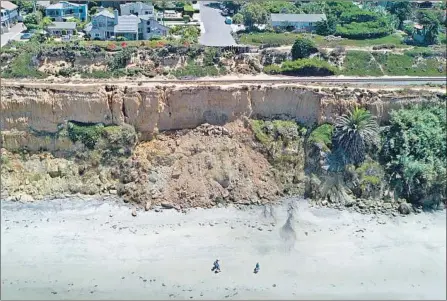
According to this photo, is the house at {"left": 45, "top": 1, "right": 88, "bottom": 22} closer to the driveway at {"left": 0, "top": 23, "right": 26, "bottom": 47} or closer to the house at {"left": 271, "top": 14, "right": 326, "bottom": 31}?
the driveway at {"left": 0, "top": 23, "right": 26, "bottom": 47}

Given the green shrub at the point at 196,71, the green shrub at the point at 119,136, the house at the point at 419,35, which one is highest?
the house at the point at 419,35

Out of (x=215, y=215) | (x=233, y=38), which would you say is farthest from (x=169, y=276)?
(x=233, y=38)

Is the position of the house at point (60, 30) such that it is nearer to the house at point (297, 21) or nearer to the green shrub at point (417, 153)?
the house at point (297, 21)

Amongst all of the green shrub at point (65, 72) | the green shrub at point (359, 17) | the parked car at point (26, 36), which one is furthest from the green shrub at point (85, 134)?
the green shrub at point (359, 17)

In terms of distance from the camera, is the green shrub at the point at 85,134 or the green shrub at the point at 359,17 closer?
the green shrub at the point at 85,134

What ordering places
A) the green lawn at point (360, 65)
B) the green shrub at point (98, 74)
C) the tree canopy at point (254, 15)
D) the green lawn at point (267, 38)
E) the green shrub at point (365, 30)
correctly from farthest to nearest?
the tree canopy at point (254, 15) < the green shrub at point (365, 30) < the green lawn at point (267, 38) < the green lawn at point (360, 65) < the green shrub at point (98, 74)

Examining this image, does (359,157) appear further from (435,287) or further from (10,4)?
(10,4)

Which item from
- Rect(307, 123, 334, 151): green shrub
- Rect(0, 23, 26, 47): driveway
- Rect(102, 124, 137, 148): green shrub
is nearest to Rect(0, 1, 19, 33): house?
Rect(0, 23, 26, 47): driveway
